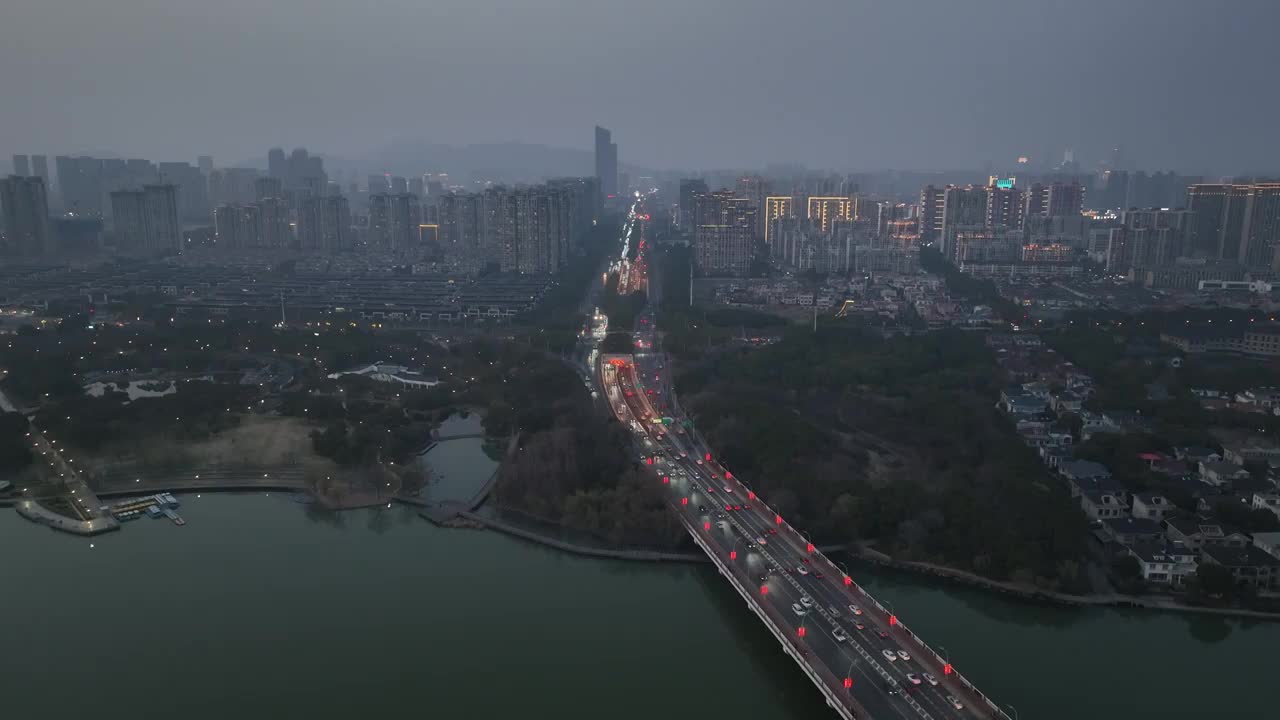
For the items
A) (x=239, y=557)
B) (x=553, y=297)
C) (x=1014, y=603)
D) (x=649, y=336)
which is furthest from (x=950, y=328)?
(x=239, y=557)

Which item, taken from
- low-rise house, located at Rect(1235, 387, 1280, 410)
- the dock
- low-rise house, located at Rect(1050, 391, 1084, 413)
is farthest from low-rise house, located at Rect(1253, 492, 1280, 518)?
the dock

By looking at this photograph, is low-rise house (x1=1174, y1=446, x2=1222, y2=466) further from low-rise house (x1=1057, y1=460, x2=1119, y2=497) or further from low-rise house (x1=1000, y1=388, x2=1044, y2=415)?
low-rise house (x1=1000, y1=388, x2=1044, y2=415)

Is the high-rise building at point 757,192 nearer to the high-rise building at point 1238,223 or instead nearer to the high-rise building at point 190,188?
the high-rise building at point 1238,223

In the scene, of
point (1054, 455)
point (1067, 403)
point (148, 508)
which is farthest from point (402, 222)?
point (1054, 455)

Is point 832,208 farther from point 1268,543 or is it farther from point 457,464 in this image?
point 1268,543

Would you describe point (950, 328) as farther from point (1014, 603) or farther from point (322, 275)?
point (322, 275)

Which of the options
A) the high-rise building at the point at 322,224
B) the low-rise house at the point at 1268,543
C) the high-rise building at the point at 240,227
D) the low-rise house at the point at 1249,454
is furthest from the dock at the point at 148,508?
the high-rise building at the point at 240,227

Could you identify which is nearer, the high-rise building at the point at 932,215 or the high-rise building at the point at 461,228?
the high-rise building at the point at 461,228
